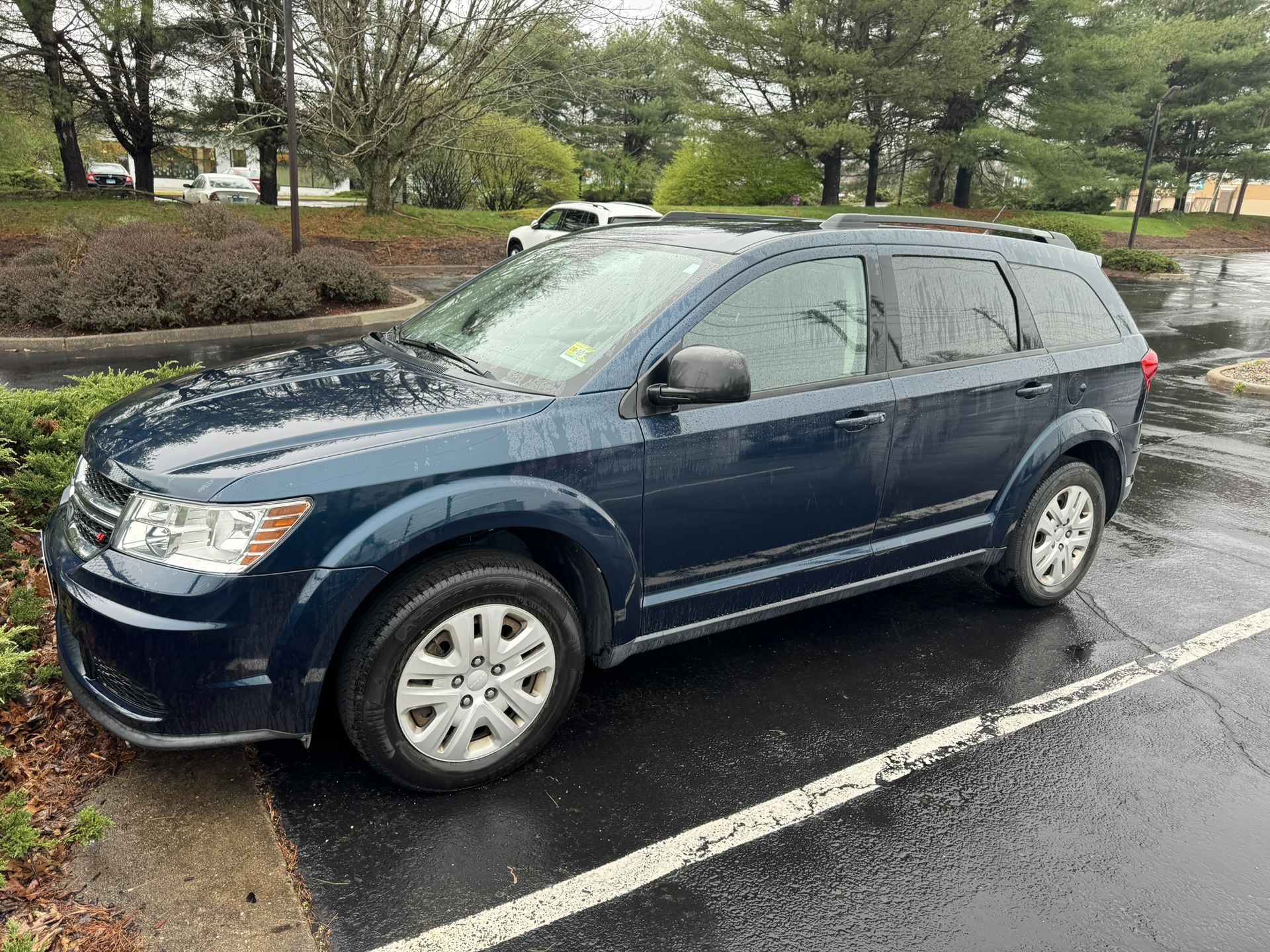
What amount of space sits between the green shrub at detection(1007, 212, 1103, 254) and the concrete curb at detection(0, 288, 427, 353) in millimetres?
20640

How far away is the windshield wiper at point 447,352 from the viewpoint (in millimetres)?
3348

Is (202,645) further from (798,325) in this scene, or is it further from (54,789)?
(798,325)

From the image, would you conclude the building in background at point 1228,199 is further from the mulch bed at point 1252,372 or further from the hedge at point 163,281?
the hedge at point 163,281

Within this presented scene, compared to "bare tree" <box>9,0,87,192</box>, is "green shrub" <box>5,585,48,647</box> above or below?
below

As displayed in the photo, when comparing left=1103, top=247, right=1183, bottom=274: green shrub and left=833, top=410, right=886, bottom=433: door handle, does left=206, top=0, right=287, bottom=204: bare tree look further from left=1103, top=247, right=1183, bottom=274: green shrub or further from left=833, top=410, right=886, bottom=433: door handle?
left=1103, top=247, right=1183, bottom=274: green shrub

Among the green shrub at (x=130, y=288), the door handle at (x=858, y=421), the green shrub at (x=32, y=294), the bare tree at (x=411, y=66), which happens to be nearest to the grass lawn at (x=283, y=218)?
the bare tree at (x=411, y=66)

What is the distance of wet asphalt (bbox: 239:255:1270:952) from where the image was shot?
8.39 feet

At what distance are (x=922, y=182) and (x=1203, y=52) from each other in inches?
568

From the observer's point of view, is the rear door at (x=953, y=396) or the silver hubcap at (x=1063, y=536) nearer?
the rear door at (x=953, y=396)

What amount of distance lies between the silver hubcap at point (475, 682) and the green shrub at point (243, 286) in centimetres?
1059

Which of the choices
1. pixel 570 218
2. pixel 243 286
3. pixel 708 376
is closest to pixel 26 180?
pixel 570 218

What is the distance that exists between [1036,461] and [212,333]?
421 inches

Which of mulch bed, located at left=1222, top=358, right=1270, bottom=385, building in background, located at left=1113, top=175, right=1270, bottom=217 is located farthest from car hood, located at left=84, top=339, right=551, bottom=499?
building in background, located at left=1113, top=175, right=1270, bottom=217

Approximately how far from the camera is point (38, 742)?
3.06 metres
